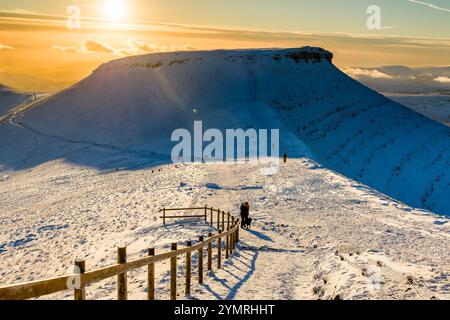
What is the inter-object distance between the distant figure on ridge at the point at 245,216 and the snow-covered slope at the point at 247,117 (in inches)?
1142

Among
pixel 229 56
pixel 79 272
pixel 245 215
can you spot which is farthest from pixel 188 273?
pixel 229 56

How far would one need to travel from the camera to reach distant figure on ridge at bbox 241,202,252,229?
2259cm

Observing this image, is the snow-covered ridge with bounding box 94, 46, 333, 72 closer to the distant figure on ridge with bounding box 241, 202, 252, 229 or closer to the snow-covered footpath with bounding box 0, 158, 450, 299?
the snow-covered footpath with bounding box 0, 158, 450, 299

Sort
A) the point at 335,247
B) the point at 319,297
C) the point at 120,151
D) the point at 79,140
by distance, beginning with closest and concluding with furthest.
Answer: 1. the point at 319,297
2. the point at 335,247
3. the point at 120,151
4. the point at 79,140

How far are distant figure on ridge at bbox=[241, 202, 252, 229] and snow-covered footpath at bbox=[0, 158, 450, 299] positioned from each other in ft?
2.22

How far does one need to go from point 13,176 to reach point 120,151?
13.5 meters

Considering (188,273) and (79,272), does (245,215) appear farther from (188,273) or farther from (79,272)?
(79,272)

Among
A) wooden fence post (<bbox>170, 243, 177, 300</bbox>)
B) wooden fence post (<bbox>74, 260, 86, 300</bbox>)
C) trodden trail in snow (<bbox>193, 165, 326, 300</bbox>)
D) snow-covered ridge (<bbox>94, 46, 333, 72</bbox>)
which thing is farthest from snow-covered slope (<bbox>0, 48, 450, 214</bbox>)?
wooden fence post (<bbox>74, 260, 86, 300</bbox>)

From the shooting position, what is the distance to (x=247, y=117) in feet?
239

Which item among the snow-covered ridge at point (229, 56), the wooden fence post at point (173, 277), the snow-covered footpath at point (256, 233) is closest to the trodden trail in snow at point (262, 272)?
the snow-covered footpath at point (256, 233)

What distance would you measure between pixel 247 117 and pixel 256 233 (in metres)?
51.9
